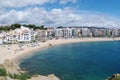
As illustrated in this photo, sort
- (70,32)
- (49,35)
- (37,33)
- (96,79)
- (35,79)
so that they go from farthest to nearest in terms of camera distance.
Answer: (70,32), (49,35), (37,33), (96,79), (35,79)

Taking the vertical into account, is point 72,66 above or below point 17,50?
below

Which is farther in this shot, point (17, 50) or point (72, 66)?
point (17, 50)

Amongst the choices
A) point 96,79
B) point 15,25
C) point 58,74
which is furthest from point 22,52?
point 15,25

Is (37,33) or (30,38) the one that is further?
(37,33)

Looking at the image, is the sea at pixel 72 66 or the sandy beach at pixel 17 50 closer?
the sea at pixel 72 66

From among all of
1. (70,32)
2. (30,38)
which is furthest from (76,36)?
(30,38)

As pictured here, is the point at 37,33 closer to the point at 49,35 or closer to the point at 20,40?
the point at 49,35

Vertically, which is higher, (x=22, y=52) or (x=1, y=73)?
(x=1, y=73)

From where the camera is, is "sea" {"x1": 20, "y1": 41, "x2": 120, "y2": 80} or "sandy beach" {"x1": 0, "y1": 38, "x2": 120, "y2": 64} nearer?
"sea" {"x1": 20, "y1": 41, "x2": 120, "y2": 80}

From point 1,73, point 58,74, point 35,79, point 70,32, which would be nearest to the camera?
point 1,73
